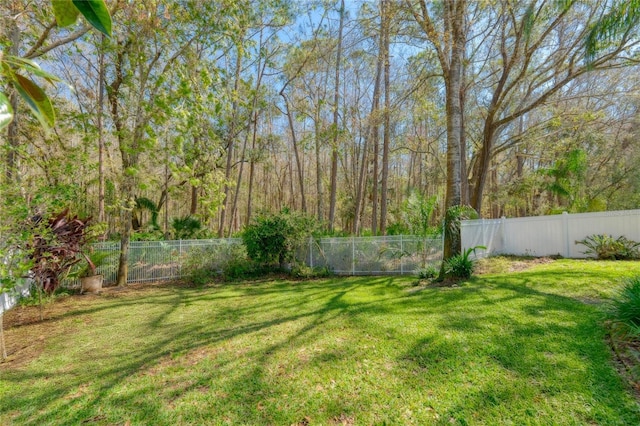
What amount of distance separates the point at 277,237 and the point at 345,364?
259 inches

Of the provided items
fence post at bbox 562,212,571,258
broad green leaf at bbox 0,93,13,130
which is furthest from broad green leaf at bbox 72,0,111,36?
fence post at bbox 562,212,571,258

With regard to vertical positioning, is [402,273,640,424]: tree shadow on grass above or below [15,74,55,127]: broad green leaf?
below

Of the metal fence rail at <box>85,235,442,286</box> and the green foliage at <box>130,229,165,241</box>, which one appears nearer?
the metal fence rail at <box>85,235,442,286</box>

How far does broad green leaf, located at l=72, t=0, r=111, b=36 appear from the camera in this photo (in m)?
0.73

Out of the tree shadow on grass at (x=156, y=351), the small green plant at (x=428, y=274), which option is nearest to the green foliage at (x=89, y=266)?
the tree shadow on grass at (x=156, y=351)

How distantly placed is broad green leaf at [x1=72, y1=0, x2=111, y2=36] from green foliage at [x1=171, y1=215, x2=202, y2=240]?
1216 cm

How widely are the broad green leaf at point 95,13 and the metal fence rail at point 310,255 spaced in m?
8.39

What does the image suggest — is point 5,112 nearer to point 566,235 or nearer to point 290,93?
point 566,235

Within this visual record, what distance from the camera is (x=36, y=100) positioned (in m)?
0.82

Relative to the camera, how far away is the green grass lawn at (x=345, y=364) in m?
2.62

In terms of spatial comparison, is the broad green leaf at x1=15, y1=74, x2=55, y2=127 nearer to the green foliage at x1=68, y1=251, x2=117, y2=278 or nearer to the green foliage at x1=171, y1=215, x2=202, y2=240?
the green foliage at x1=68, y1=251, x2=117, y2=278

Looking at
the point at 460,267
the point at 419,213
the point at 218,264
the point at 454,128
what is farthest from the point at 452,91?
the point at 218,264

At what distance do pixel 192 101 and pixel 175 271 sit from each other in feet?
18.5

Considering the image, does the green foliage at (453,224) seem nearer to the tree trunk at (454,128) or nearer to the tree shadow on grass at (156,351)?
the tree trunk at (454,128)
